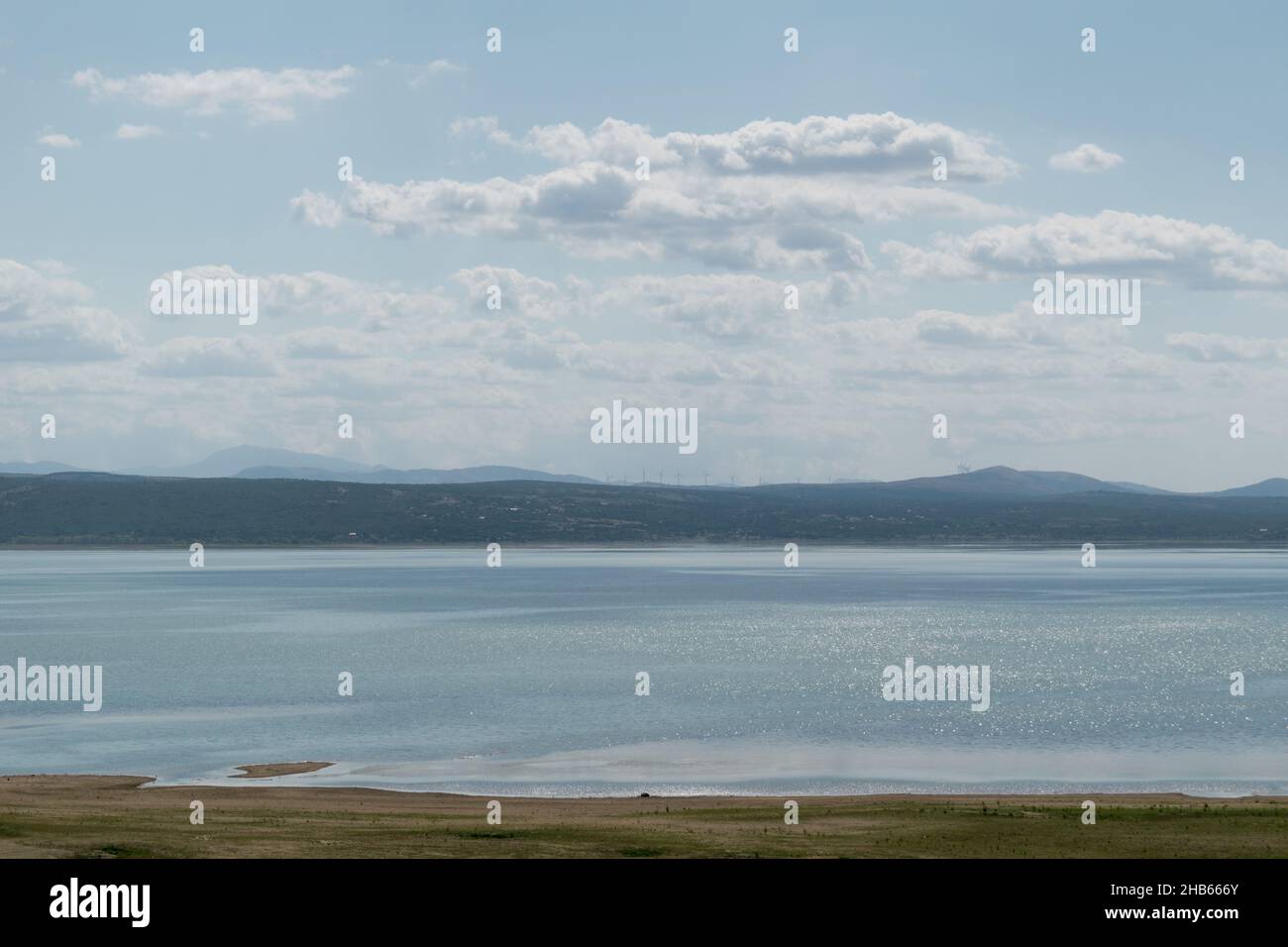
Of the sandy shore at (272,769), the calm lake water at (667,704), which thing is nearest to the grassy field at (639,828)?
the sandy shore at (272,769)

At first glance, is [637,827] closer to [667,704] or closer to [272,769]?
[272,769]

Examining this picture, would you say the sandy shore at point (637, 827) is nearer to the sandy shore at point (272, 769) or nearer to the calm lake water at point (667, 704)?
the calm lake water at point (667, 704)

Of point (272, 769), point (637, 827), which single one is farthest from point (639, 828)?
point (272, 769)

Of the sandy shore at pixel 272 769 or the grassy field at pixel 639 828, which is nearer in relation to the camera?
the grassy field at pixel 639 828

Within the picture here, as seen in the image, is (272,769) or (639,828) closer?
(639,828)
